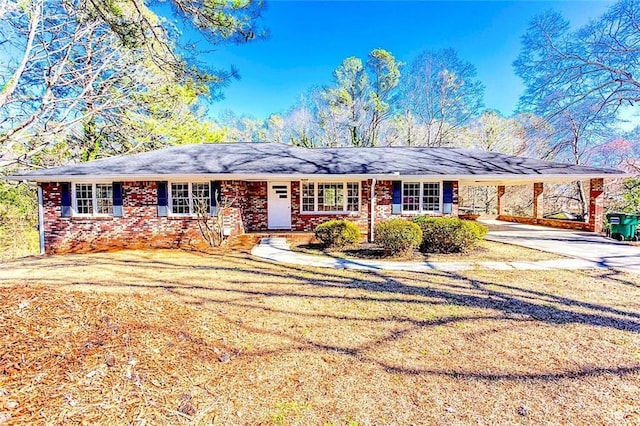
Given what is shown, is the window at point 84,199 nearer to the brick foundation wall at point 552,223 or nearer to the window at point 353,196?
the window at point 353,196

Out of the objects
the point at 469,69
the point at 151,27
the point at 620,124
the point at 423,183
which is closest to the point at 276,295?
the point at 151,27

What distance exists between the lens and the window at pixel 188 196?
1067cm

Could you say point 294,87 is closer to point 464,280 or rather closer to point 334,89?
point 334,89

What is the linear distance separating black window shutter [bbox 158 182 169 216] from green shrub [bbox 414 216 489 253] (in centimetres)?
863

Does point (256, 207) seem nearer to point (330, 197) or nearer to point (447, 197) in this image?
point (330, 197)

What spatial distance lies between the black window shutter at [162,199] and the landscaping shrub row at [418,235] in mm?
5703

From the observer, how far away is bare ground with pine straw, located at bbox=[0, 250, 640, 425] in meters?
2.30

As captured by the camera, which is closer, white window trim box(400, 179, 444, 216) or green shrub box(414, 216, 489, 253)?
green shrub box(414, 216, 489, 253)

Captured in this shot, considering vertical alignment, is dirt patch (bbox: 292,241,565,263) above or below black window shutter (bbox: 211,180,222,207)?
below

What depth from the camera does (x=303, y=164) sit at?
37.5ft

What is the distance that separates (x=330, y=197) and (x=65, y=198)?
9.35 metres

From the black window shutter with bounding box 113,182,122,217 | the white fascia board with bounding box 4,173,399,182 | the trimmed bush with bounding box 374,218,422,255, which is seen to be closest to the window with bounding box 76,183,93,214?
the white fascia board with bounding box 4,173,399,182

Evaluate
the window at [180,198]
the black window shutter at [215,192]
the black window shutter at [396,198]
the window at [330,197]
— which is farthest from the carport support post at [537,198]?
the window at [180,198]

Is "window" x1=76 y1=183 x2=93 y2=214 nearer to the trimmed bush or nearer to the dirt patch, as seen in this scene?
the dirt patch
